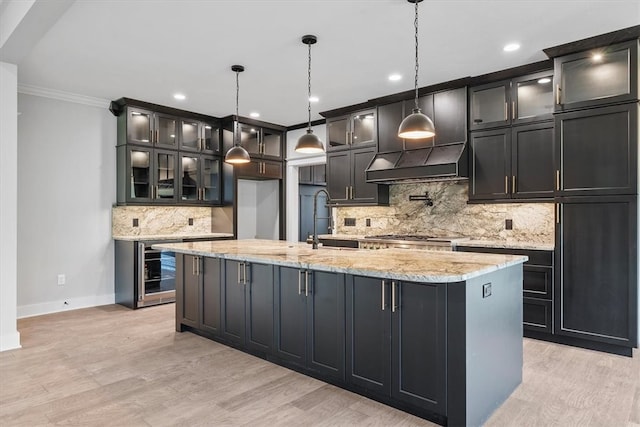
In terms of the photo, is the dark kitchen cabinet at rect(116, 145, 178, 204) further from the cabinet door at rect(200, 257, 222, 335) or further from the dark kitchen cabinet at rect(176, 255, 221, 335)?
the cabinet door at rect(200, 257, 222, 335)

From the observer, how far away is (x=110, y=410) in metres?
2.49

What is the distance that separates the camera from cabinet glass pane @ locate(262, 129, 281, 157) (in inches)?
270

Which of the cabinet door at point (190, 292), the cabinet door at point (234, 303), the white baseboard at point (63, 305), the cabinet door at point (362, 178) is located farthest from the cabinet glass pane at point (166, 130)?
the cabinet door at point (234, 303)

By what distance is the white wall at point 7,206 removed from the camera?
3.67 m

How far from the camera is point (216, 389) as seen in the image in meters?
2.79

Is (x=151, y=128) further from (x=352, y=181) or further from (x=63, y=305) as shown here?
(x=352, y=181)

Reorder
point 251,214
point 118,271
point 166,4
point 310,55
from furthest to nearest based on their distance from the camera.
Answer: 1. point 251,214
2. point 118,271
3. point 310,55
4. point 166,4

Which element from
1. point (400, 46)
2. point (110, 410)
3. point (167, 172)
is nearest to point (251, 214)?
point (167, 172)

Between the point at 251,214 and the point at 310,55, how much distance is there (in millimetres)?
3934

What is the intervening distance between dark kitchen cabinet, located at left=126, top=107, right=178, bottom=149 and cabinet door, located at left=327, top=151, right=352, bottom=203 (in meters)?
2.25

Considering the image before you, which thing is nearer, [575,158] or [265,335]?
[265,335]

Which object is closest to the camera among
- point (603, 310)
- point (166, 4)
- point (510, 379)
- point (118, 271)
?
point (510, 379)

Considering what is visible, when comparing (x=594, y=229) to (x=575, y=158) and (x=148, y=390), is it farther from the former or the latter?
(x=148, y=390)

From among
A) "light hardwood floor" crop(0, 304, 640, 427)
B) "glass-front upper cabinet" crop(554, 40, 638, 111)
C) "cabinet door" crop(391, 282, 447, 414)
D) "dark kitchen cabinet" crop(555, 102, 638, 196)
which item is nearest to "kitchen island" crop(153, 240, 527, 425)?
"cabinet door" crop(391, 282, 447, 414)
